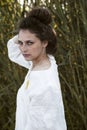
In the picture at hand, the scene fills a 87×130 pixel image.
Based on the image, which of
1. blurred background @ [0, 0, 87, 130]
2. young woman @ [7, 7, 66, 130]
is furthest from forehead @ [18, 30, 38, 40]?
blurred background @ [0, 0, 87, 130]

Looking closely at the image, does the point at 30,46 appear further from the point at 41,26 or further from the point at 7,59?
the point at 7,59

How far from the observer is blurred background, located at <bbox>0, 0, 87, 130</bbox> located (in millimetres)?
3188

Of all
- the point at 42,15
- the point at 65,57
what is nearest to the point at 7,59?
the point at 65,57

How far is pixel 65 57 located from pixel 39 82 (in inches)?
45.8

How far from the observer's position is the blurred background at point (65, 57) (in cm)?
319

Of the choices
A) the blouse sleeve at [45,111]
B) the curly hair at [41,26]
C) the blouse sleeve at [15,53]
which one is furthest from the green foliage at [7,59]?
the blouse sleeve at [45,111]

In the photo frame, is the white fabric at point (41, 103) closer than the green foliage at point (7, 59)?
Yes

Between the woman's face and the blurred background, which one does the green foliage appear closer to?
the blurred background

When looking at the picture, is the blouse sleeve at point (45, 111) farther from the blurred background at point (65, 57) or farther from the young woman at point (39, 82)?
the blurred background at point (65, 57)

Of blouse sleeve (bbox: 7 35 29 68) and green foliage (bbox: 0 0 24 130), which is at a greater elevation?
blouse sleeve (bbox: 7 35 29 68)

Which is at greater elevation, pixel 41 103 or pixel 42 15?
pixel 42 15

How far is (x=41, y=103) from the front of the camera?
2.05 metres

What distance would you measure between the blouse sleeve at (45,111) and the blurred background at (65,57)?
1027 mm

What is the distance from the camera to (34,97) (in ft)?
6.76
